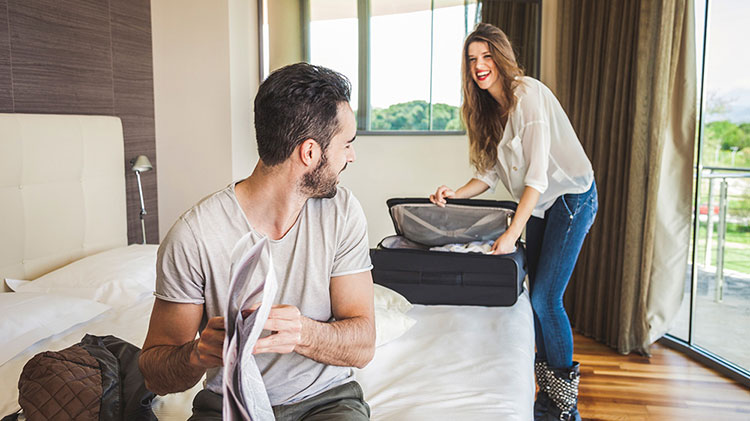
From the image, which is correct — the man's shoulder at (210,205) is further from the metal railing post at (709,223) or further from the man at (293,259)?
the metal railing post at (709,223)

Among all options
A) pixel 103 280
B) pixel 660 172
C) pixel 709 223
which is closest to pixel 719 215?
pixel 709 223

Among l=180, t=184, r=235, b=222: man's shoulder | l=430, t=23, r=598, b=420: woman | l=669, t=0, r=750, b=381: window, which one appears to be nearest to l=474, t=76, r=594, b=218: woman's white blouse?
l=430, t=23, r=598, b=420: woman

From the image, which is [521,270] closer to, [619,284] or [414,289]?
[414,289]

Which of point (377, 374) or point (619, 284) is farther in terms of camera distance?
point (619, 284)

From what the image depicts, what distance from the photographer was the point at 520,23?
3.66 m

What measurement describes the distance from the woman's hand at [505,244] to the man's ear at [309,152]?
104 cm

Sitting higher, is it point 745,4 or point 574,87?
point 745,4

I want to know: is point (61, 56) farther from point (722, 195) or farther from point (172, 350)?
point (722, 195)

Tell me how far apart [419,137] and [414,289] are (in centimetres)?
154

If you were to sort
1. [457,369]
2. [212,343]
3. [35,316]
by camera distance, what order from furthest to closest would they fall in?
[35,316]
[457,369]
[212,343]

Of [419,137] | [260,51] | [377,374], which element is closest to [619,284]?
[419,137]

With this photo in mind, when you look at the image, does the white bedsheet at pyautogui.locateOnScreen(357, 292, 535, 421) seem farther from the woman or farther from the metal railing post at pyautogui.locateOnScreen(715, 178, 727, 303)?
the metal railing post at pyautogui.locateOnScreen(715, 178, 727, 303)

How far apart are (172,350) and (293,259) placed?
282 mm

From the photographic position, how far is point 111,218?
2.86 m
